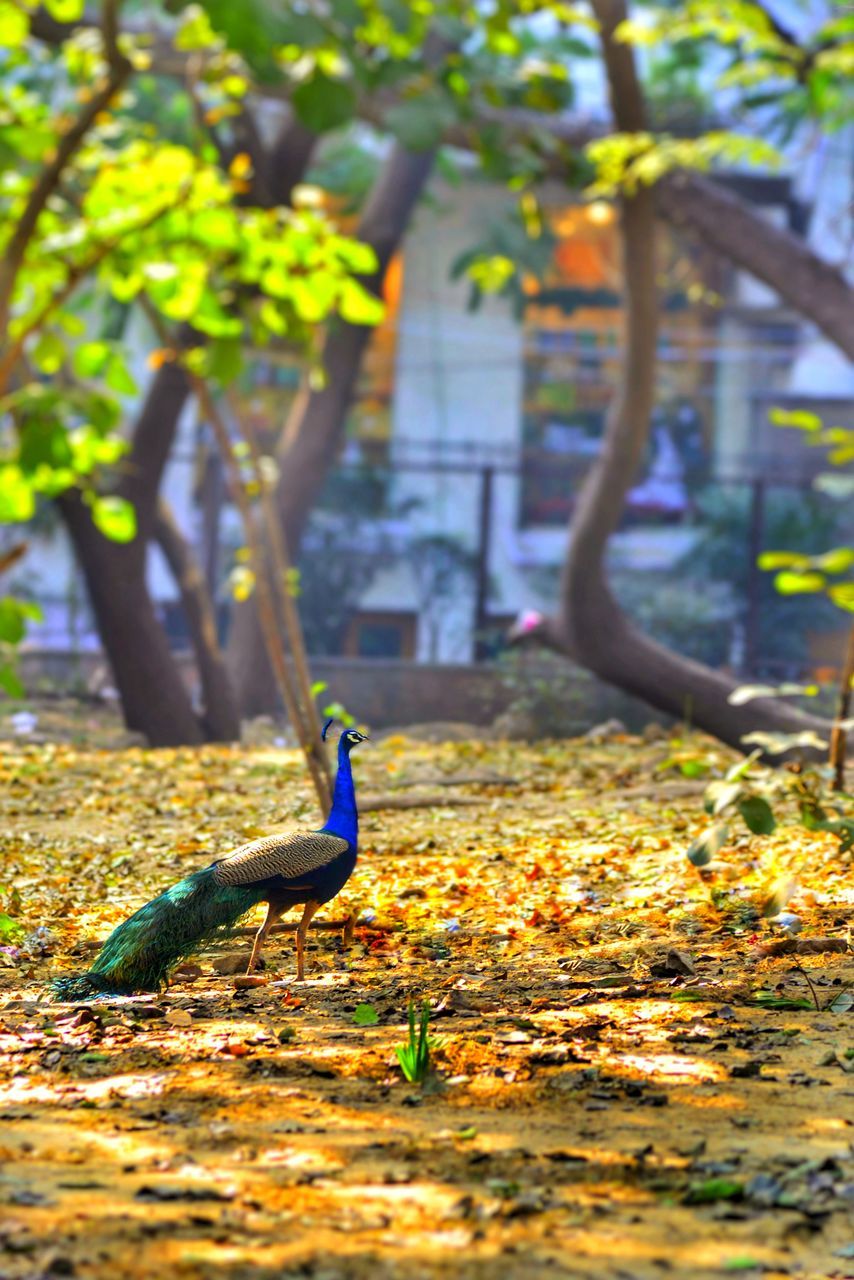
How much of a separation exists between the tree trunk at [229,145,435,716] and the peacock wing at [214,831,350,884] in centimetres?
756

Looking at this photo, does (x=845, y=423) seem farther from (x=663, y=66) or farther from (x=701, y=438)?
(x=663, y=66)

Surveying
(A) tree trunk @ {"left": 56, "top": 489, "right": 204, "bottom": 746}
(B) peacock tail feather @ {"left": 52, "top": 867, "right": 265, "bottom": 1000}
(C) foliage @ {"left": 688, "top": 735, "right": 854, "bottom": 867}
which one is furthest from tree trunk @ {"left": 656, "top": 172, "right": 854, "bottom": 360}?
(B) peacock tail feather @ {"left": 52, "top": 867, "right": 265, "bottom": 1000}

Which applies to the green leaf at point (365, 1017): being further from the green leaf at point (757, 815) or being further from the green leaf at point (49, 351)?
the green leaf at point (49, 351)

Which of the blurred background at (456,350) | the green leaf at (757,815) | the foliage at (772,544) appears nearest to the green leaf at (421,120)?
the blurred background at (456,350)

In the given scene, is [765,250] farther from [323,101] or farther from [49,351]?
[323,101]

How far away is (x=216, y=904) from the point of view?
3869 millimetres

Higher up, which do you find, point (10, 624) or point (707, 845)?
point (10, 624)

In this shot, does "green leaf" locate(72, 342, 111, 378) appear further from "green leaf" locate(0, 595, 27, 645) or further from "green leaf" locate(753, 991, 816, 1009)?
"green leaf" locate(753, 991, 816, 1009)

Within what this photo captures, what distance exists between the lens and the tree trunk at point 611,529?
30.2 ft

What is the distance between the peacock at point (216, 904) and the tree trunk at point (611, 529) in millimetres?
5399

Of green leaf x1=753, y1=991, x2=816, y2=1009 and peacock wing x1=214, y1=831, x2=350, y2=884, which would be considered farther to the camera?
peacock wing x1=214, y1=831, x2=350, y2=884

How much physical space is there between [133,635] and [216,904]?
653 centimetres

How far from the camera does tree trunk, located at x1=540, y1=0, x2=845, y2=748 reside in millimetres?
9211

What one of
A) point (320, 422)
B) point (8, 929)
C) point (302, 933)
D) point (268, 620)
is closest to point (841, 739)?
point (302, 933)
